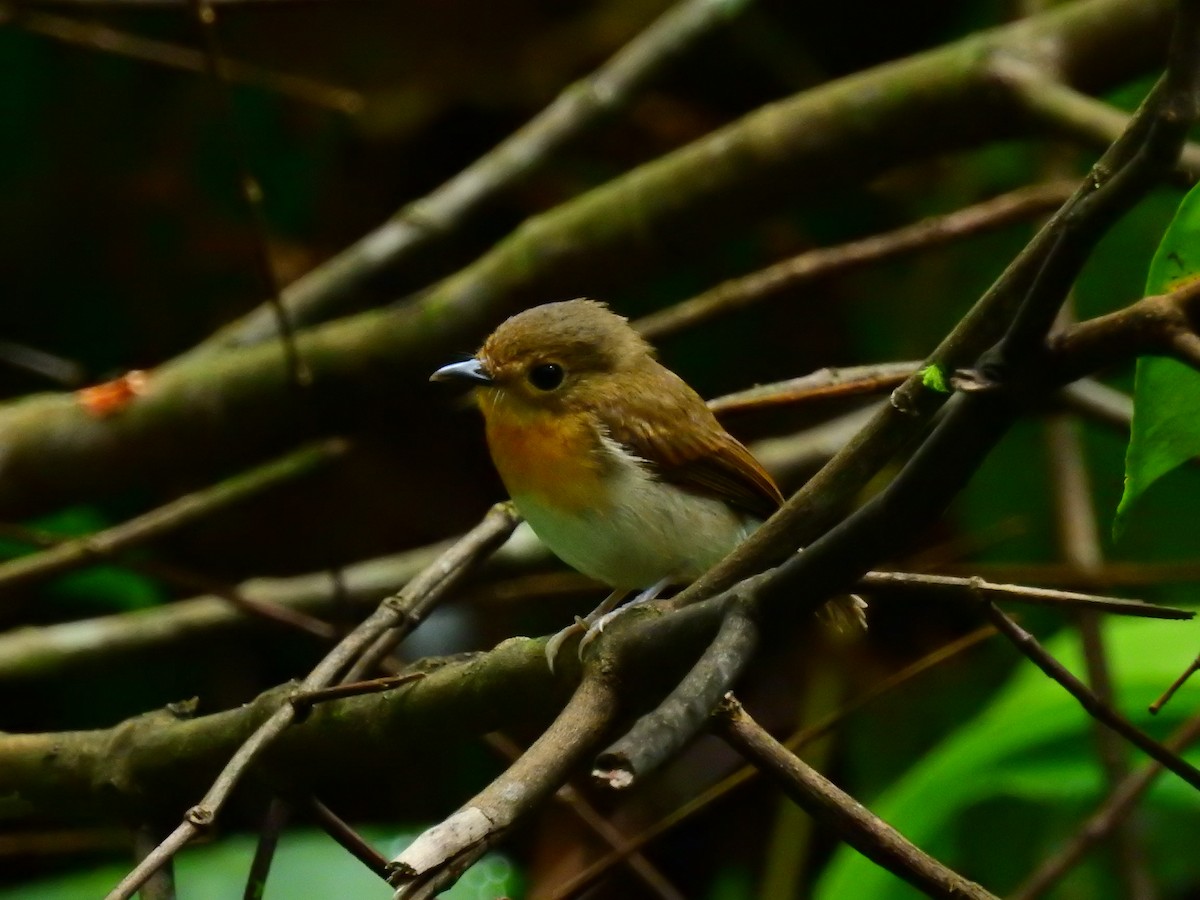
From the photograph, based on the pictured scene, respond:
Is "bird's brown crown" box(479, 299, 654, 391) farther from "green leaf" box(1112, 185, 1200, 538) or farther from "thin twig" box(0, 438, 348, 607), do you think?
"green leaf" box(1112, 185, 1200, 538)

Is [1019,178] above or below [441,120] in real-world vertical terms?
below

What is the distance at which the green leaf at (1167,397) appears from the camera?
1224 mm

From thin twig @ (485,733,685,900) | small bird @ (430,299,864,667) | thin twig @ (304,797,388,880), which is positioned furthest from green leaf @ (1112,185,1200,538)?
small bird @ (430,299,864,667)

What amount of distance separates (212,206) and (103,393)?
1.69 m

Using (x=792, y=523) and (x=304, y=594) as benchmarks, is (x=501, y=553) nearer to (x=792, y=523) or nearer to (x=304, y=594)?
(x=304, y=594)

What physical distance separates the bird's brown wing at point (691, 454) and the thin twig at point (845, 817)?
120 cm

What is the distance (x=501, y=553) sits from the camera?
3369 mm

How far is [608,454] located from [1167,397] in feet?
4.30

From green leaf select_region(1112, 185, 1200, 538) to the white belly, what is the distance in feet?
3.80

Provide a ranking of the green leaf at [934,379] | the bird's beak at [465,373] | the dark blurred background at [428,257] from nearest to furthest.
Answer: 1. the green leaf at [934,379]
2. the bird's beak at [465,373]
3. the dark blurred background at [428,257]

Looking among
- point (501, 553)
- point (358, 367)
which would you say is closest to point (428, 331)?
point (358, 367)

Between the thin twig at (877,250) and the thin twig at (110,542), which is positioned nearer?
the thin twig at (110,542)

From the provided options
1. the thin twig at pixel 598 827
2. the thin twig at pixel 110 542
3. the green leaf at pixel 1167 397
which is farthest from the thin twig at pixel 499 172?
Result: the green leaf at pixel 1167 397

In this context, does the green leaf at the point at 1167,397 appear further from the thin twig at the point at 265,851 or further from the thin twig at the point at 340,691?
the thin twig at the point at 265,851
